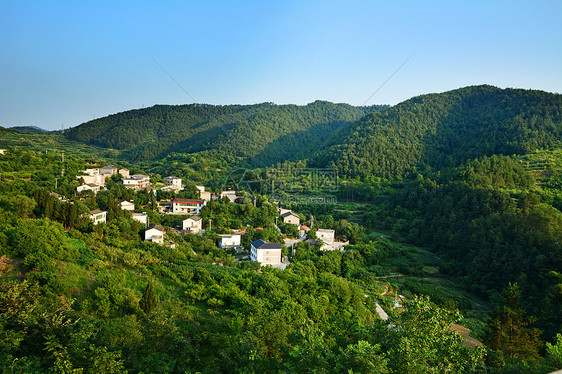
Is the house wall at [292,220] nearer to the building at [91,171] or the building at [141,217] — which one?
the building at [141,217]

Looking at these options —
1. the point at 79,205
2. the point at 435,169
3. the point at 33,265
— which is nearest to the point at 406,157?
the point at 435,169

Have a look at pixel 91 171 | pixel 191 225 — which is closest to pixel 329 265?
pixel 191 225

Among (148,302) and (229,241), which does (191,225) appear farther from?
(148,302)

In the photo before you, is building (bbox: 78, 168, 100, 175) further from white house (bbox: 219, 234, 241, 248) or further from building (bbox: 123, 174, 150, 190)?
white house (bbox: 219, 234, 241, 248)

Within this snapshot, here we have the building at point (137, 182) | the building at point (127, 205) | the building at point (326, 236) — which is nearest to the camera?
the building at point (127, 205)

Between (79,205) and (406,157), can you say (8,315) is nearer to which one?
(79,205)

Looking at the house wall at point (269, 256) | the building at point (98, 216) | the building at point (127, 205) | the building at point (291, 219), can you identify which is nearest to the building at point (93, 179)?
the building at point (127, 205)

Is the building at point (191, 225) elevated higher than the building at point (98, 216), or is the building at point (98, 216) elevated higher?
the building at point (98, 216)
